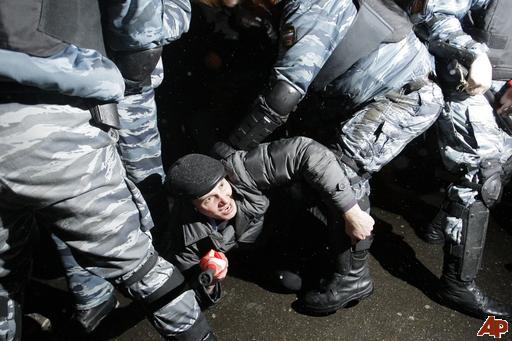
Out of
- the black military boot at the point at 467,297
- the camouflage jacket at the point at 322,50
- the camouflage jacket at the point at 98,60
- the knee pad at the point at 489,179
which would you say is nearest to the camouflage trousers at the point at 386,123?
the camouflage jacket at the point at 322,50

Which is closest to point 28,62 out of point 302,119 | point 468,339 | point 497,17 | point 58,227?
point 58,227

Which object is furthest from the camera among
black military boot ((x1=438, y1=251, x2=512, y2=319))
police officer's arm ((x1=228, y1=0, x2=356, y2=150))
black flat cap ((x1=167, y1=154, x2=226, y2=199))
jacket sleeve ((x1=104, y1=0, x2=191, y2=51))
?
black military boot ((x1=438, y1=251, x2=512, y2=319))

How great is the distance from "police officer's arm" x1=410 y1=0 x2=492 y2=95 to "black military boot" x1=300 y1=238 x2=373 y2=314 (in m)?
1.15

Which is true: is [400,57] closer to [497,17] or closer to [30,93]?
[497,17]

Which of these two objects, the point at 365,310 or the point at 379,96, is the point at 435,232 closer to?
the point at 365,310

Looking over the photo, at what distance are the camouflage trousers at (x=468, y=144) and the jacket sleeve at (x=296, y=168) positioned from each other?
70 centimetres

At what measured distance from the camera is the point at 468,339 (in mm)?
2457

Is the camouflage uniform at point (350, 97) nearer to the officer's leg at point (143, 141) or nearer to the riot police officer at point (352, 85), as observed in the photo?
the riot police officer at point (352, 85)

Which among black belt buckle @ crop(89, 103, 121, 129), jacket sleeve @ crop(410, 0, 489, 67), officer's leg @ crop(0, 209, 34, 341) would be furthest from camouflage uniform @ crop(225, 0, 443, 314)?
officer's leg @ crop(0, 209, 34, 341)

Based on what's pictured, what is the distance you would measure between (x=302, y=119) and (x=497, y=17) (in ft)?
4.39

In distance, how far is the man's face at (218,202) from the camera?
2.23 meters

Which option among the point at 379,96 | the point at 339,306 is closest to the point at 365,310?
the point at 339,306

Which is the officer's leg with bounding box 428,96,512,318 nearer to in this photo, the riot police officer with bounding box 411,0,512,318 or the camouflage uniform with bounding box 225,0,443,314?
the riot police officer with bounding box 411,0,512,318

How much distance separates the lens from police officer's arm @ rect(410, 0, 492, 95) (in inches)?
87.1
